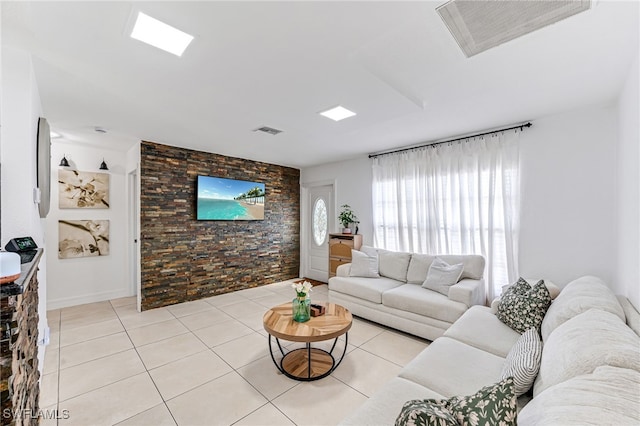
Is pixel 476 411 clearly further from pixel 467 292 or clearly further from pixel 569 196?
pixel 569 196

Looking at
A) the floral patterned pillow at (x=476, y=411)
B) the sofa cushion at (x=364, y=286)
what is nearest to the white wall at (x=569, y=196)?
the sofa cushion at (x=364, y=286)

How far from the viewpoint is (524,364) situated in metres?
1.39

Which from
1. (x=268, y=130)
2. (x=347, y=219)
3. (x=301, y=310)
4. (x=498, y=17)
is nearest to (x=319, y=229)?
(x=347, y=219)

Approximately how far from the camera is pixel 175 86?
2.30m

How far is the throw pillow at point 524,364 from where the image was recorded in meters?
1.36

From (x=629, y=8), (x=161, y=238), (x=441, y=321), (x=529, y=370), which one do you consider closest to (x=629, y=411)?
(x=529, y=370)

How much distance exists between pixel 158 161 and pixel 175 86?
2.17 meters

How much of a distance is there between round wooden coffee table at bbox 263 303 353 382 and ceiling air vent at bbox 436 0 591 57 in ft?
7.60

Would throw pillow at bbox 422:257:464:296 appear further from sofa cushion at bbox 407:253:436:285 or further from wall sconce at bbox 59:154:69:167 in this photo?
wall sconce at bbox 59:154:69:167

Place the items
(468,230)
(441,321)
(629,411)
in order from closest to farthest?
(629,411) → (441,321) → (468,230)

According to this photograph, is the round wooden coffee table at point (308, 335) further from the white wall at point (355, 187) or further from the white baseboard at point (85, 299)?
the white baseboard at point (85, 299)

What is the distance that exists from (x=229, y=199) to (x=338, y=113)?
2858mm

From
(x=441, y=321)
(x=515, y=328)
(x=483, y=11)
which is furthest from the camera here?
(x=441, y=321)

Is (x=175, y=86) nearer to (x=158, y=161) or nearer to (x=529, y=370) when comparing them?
(x=158, y=161)
